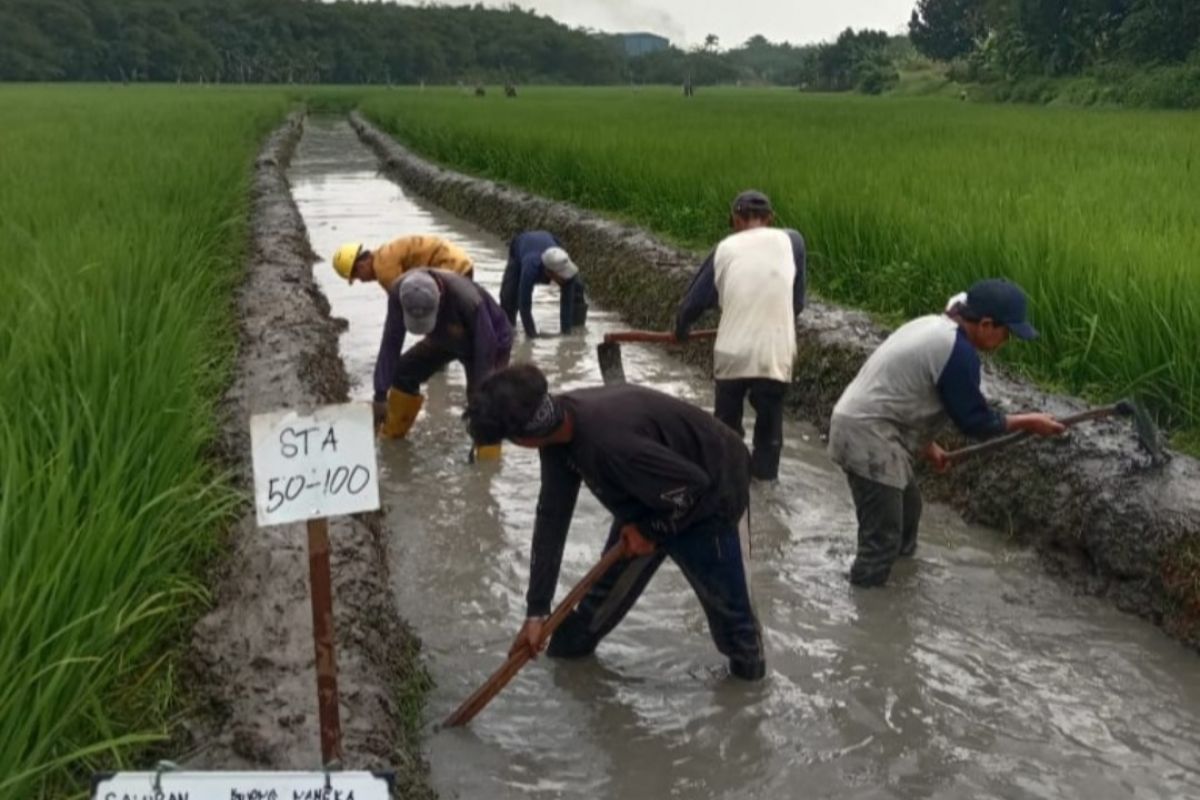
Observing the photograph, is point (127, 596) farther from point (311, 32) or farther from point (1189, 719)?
point (311, 32)

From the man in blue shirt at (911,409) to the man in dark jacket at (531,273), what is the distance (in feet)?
11.3

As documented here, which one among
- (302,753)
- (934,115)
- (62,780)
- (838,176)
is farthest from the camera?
(934,115)

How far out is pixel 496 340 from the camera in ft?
17.6

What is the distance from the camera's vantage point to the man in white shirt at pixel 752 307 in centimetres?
497

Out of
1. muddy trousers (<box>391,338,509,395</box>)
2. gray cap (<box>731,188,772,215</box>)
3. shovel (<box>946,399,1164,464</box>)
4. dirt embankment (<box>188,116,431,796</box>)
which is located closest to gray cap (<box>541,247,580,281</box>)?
muddy trousers (<box>391,338,509,395</box>)

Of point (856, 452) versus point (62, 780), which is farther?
point (856, 452)

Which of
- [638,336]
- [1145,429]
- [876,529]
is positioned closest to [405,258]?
[638,336]

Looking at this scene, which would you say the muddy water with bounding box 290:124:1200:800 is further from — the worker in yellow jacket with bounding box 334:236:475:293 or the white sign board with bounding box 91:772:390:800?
the white sign board with bounding box 91:772:390:800

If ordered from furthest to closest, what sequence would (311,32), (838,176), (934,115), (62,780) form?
(311,32) → (934,115) → (838,176) → (62,780)

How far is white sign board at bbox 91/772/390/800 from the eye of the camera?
1.83 m

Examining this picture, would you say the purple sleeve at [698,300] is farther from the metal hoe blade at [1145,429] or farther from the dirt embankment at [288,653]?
the metal hoe blade at [1145,429]

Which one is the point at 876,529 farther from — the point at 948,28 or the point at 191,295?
the point at 948,28

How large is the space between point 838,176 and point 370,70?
76360 mm

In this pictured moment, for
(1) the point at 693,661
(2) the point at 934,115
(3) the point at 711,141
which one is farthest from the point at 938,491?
(2) the point at 934,115
